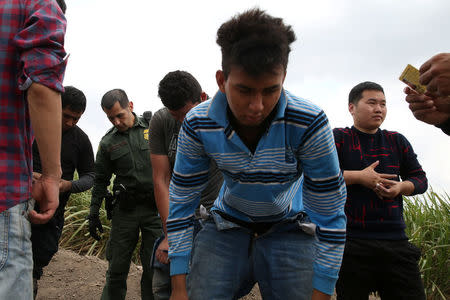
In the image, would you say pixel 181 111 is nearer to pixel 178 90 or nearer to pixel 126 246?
pixel 178 90

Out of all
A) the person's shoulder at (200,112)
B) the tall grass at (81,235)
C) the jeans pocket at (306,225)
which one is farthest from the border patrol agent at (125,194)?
the person's shoulder at (200,112)

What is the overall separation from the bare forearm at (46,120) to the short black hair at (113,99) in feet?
8.75

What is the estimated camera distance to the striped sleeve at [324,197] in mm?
1783

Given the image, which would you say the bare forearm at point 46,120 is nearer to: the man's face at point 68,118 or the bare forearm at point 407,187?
the man's face at point 68,118

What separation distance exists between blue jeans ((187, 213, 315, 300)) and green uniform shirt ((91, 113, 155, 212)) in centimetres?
207

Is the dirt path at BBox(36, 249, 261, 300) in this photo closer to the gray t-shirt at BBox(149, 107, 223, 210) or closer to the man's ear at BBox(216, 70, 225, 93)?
the gray t-shirt at BBox(149, 107, 223, 210)

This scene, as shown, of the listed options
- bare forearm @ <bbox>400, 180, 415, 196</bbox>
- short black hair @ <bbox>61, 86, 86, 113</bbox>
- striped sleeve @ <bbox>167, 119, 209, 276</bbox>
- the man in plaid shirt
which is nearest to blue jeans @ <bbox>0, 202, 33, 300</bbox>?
the man in plaid shirt

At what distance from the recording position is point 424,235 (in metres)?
5.22

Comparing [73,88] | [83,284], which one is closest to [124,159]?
[73,88]

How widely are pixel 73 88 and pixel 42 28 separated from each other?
7.14ft

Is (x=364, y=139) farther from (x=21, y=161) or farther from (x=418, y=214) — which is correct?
(x=418, y=214)

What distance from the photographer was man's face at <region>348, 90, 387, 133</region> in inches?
121

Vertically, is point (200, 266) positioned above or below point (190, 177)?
below

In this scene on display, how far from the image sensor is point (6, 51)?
166cm
